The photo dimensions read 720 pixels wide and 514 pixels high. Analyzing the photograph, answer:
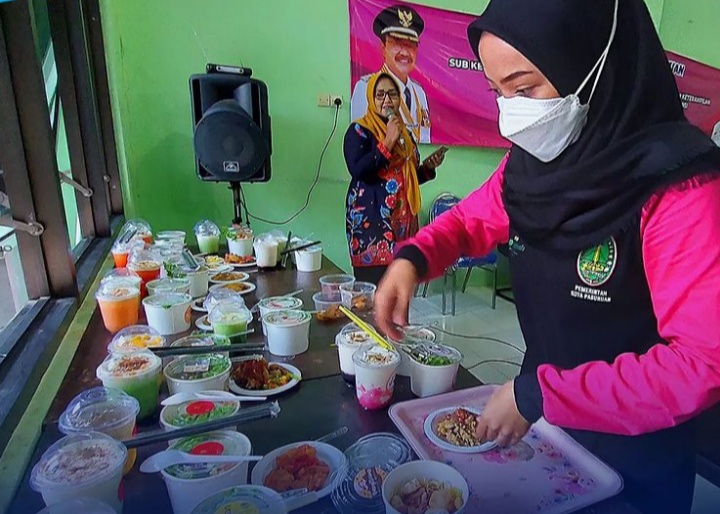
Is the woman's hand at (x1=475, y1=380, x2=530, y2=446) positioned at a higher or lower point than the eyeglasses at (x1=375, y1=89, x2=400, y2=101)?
lower

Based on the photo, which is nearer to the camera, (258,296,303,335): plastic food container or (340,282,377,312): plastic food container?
(258,296,303,335): plastic food container

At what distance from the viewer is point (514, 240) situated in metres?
0.97

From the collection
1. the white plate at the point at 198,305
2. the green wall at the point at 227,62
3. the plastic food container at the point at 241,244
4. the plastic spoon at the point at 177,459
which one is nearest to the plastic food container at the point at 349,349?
the plastic spoon at the point at 177,459

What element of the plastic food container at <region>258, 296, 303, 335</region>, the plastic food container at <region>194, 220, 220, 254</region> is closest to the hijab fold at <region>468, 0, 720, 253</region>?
the plastic food container at <region>258, 296, 303, 335</region>

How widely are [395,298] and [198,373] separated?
1.34 feet

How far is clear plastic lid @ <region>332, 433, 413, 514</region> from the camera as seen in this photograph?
659 mm

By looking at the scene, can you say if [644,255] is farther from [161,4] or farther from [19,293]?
[161,4]

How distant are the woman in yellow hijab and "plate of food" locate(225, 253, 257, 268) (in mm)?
1072

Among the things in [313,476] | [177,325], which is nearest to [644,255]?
[313,476]

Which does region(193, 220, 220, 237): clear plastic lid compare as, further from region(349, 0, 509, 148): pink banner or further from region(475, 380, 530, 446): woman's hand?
region(475, 380, 530, 446): woman's hand

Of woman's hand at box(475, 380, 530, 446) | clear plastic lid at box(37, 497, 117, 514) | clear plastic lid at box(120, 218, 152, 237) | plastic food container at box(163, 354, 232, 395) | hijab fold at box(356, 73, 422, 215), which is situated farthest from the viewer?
hijab fold at box(356, 73, 422, 215)

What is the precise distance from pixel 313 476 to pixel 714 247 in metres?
0.62

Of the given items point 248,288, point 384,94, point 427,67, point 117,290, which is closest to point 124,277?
point 117,290

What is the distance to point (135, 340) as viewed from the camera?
3.55 ft
